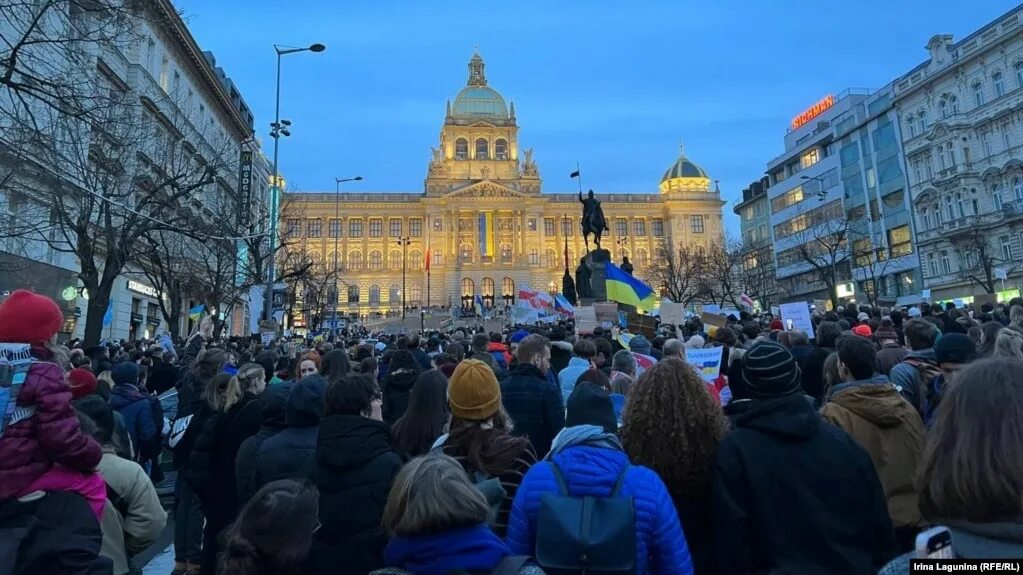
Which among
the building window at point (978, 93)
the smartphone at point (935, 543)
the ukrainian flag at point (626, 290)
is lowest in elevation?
the smartphone at point (935, 543)

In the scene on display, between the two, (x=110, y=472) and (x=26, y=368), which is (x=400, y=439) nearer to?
(x=110, y=472)

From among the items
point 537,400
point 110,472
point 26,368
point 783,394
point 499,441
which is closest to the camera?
point 783,394

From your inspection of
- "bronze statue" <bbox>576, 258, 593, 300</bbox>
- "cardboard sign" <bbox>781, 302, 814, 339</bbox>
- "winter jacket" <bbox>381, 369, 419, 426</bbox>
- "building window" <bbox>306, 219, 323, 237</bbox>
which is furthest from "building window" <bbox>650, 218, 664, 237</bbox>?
"winter jacket" <bbox>381, 369, 419, 426</bbox>

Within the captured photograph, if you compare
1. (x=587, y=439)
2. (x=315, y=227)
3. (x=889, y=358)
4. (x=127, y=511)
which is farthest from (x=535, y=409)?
(x=315, y=227)

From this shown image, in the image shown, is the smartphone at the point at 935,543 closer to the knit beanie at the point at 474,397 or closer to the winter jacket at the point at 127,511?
the knit beanie at the point at 474,397

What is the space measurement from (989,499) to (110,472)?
161 inches

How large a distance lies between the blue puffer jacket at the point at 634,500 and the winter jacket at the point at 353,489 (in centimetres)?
86

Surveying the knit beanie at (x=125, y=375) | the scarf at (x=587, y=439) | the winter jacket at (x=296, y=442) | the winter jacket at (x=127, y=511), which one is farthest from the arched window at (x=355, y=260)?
the scarf at (x=587, y=439)

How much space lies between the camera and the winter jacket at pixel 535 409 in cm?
493

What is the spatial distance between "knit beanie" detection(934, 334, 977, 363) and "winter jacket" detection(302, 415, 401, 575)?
13.3 ft

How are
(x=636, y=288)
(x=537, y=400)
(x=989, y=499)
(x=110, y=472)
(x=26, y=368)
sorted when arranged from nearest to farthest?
(x=989, y=499) < (x=26, y=368) < (x=110, y=472) < (x=537, y=400) < (x=636, y=288)

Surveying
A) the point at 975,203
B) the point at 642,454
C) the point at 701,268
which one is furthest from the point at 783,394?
the point at 701,268

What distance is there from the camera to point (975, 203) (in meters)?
39.0

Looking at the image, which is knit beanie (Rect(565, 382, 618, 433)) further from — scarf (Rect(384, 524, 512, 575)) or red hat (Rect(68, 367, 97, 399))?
red hat (Rect(68, 367, 97, 399))
